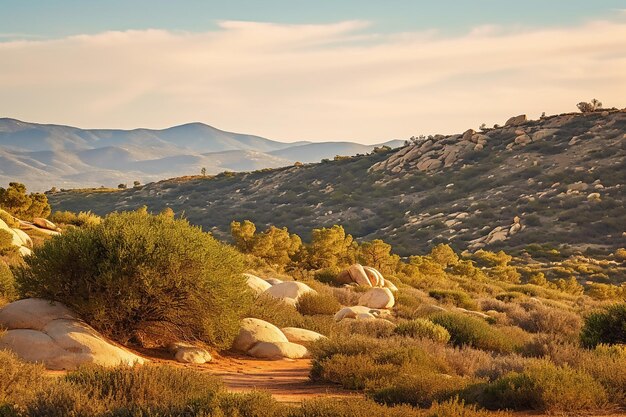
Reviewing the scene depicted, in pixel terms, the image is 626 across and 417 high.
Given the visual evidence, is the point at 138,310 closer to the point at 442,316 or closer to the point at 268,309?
the point at 268,309

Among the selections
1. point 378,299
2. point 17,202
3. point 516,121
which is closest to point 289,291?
point 378,299

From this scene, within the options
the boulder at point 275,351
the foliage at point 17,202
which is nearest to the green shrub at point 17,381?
the boulder at point 275,351

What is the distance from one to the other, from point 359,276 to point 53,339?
17.6 m

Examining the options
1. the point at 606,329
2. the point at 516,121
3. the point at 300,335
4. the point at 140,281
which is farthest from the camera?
the point at 516,121

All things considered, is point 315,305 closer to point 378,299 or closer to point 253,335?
point 378,299

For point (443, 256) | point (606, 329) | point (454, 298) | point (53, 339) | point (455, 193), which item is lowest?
point (454, 298)

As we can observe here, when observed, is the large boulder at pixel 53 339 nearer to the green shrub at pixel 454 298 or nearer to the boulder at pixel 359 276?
the boulder at pixel 359 276

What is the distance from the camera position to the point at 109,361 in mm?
10422

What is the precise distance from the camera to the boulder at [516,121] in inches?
4300

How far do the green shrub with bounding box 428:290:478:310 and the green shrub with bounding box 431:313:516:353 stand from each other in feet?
31.4

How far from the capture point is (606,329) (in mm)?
13984

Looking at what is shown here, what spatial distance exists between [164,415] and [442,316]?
11.0 m

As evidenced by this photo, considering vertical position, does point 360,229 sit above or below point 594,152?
below

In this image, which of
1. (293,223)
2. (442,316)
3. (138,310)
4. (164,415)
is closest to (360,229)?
(293,223)
